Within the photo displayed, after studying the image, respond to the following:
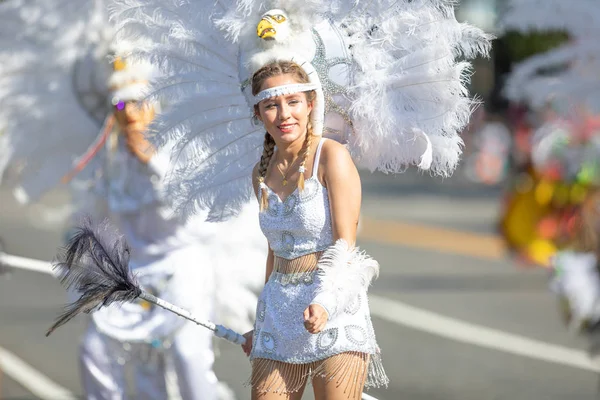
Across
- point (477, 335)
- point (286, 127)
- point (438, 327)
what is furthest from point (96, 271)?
point (438, 327)

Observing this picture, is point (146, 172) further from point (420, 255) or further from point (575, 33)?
point (420, 255)

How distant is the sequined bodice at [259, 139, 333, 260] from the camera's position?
163 inches

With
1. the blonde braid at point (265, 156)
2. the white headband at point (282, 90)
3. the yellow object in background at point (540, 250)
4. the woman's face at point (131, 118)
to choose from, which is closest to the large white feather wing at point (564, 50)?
the woman's face at point (131, 118)

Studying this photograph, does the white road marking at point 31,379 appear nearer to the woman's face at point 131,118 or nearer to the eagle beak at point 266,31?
the woman's face at point 131,118

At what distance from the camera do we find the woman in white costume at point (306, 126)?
4.08 m

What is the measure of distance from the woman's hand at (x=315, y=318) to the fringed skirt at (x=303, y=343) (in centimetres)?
17

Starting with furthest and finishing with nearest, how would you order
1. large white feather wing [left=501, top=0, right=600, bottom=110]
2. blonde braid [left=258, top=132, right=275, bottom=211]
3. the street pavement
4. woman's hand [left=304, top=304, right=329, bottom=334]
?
1. the street pavement
2. large white feather wing [left=501, top=0, right=600, bottom=110]
3. blonde braid [left=258, top=132, right=275, bottom=211]
4. woman's hand [left=304, top=304, right=329, bottom=334]

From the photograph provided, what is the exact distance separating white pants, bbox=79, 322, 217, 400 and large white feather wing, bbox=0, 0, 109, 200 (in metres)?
1.30

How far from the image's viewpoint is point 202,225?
6168 mm

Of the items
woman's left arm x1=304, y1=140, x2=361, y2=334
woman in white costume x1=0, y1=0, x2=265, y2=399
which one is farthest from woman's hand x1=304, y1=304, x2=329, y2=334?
woman in white costume x1=0, y1=0, x2=265, y2=399

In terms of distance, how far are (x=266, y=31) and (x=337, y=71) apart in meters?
0.32

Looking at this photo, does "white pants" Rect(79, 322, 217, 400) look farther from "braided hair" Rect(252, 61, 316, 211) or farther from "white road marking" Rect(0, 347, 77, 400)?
"braided hair" Rect(252, 61, 316, 211)

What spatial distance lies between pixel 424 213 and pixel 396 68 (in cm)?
1746

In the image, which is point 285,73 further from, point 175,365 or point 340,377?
point 175,365
